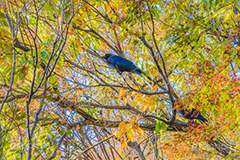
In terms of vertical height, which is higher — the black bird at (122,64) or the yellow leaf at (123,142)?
the black bird at (122,64)

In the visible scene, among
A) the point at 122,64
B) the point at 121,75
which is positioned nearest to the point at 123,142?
the point at 121,75

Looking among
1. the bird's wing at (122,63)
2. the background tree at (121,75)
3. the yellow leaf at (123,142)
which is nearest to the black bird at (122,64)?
the bird's wing at (122,63)

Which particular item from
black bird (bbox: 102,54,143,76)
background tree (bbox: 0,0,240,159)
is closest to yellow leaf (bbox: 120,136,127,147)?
background tree (bbox: 0,0,240,159)

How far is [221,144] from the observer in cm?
385

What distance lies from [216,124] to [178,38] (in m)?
1.57

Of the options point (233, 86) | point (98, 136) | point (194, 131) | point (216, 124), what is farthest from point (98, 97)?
point (233, 86)

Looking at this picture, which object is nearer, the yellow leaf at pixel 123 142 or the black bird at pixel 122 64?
the yellow leaf at pixel 123 142

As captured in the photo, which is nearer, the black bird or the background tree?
the background tree

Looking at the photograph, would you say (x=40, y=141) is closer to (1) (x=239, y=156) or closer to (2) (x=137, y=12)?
(2) (x=137, y=12)

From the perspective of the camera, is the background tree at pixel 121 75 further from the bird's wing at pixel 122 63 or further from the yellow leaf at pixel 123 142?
the bird's wing at pixel 122 63

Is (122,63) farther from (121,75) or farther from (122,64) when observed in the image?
(121,75)

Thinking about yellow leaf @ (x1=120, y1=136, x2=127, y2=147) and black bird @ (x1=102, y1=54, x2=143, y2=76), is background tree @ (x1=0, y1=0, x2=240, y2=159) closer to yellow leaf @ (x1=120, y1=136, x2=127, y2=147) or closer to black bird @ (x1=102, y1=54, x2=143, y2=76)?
yellow leaf @ (x1=120, y1=136, x2=127, y2=147)

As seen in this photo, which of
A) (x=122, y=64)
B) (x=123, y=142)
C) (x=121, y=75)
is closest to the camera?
(x=123, y=142)

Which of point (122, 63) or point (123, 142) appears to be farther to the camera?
point (122, 63)
